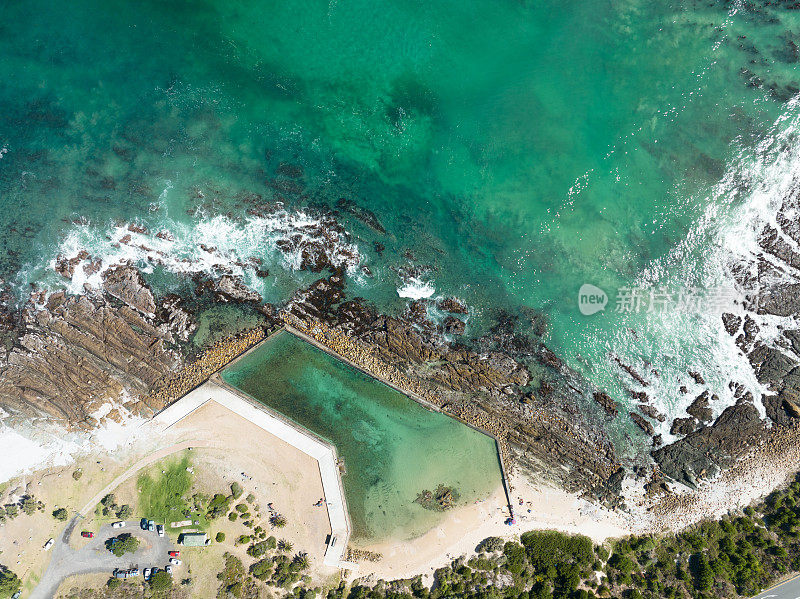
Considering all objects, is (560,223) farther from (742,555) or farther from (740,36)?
(742,555)

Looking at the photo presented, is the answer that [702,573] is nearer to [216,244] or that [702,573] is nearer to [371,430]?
[371,430]

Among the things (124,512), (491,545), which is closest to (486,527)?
(491,545)

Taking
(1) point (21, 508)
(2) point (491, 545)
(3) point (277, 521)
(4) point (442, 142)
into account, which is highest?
(4) point (442, 142)

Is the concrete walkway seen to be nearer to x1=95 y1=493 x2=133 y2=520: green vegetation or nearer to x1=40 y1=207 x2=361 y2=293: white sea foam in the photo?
x1=95 y1=493 x2=133 y2=520: green vegetation

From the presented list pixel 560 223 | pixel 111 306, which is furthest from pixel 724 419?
pixel 111 306

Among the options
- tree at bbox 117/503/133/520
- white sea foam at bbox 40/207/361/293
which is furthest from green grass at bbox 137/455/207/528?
white sea foam at bbox 40/207/361/293

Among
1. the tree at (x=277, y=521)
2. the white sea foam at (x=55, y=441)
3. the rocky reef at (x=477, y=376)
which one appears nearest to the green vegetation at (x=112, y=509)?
the white sea foam at (x=55, y=441)

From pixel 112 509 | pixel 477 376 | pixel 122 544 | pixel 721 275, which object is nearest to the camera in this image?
pixel 122 544

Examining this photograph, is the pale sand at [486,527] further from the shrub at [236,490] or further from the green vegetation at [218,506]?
the green vegetation at [218,506]
